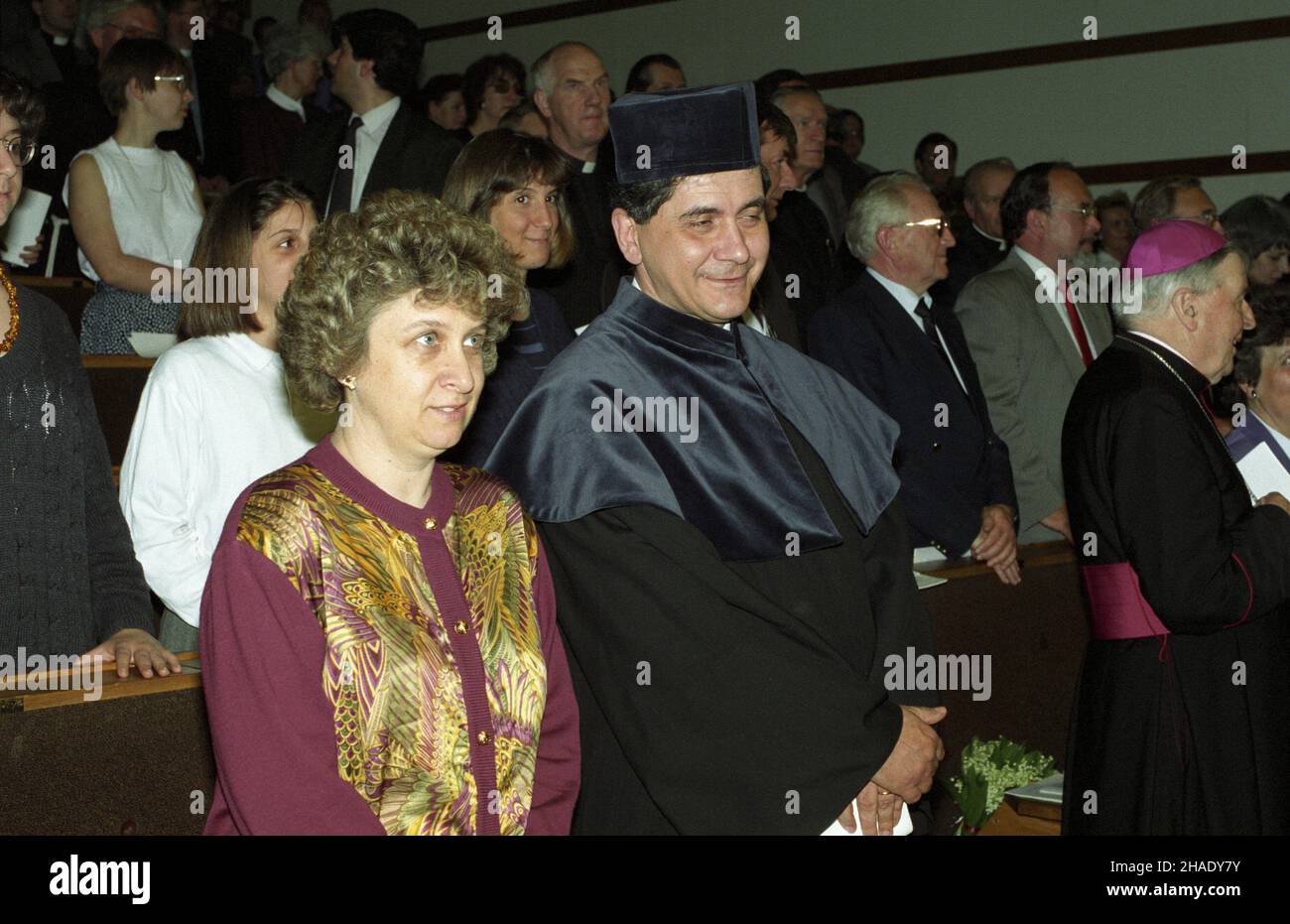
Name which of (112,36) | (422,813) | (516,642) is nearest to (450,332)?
(516,642)

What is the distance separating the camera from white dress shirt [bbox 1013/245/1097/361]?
529 centimetres

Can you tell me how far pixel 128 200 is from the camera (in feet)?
15.8

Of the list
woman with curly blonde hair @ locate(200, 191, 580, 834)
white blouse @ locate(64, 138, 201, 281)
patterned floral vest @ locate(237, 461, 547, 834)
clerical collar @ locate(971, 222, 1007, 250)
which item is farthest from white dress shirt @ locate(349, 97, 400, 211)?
patterned floral vest @ locate(237, 461, 547, 834)

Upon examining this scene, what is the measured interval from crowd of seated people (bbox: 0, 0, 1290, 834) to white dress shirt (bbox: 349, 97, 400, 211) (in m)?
0.01

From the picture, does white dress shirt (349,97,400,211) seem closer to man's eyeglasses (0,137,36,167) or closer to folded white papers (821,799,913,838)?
man's eyeglasses (0,137,36,167)

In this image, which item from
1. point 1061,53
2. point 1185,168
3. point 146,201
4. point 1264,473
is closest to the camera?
point 1264,473

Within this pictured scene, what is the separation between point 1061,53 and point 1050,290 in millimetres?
3718

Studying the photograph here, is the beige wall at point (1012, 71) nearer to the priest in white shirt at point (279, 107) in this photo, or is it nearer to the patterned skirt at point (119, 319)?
the priest in white shirt at point (279, 107)

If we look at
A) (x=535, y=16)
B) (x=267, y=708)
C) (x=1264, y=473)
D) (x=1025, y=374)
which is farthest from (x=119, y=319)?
(x=535, y=16)

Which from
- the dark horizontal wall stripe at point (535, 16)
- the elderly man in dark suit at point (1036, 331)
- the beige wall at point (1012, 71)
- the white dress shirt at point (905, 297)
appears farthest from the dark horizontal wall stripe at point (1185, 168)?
the white dress shirt at point (905, 297)

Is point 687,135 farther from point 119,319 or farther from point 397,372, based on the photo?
point 119,319

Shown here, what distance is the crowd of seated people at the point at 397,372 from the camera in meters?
1.91

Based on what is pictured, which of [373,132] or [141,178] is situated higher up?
[373,132]

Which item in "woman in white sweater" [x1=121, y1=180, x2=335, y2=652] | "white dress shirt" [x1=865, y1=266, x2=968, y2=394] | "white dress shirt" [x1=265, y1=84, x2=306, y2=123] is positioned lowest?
"woman in white sweater" [x1=121, y1=180, x2=335, y2=652]
